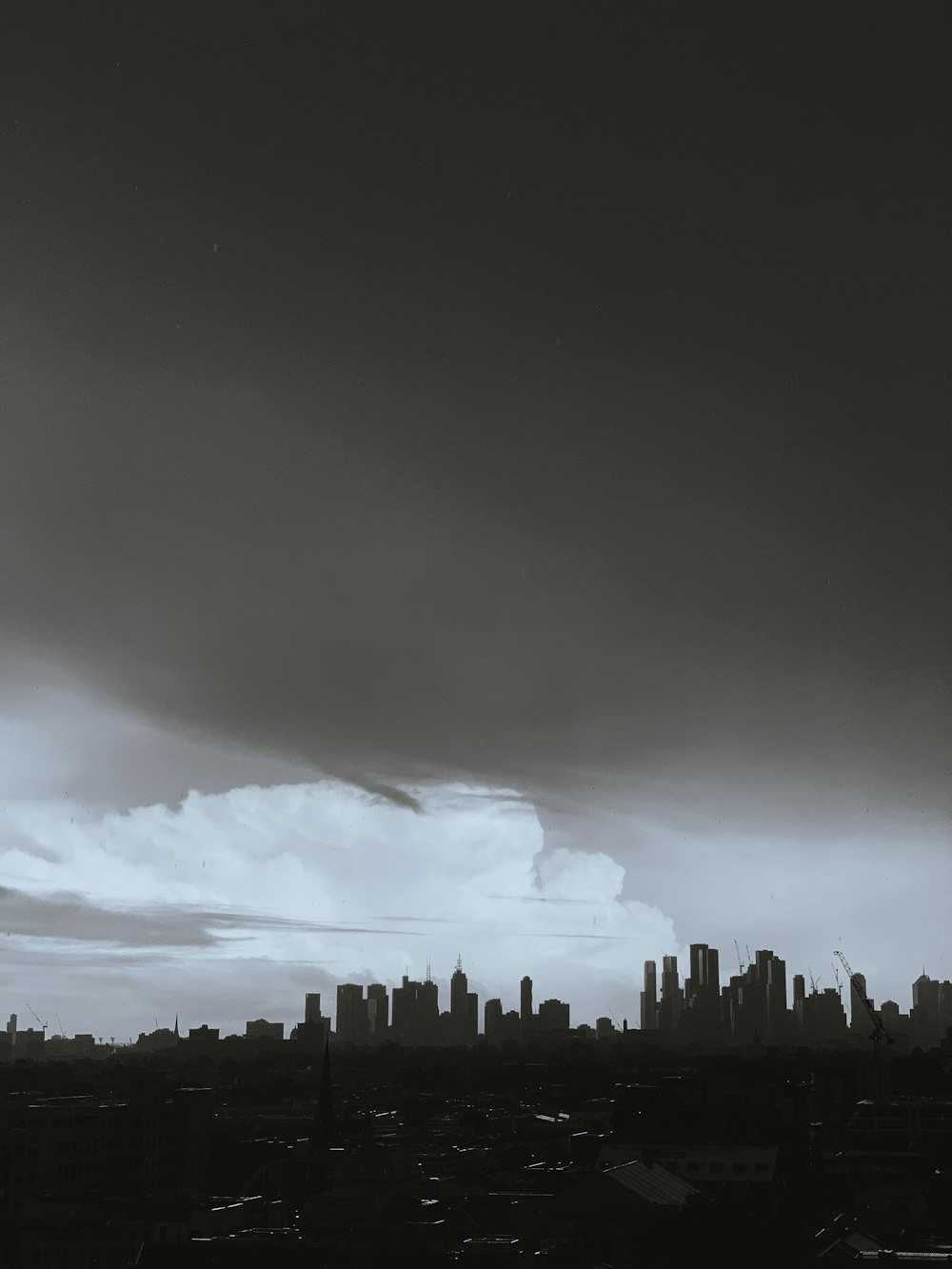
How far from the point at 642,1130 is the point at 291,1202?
15135 mm

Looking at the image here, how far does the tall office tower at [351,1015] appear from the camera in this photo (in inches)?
7347

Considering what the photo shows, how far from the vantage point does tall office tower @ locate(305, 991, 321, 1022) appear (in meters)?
191

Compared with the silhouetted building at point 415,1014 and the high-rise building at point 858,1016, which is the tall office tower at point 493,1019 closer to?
the silhouetted building at point 415,1014

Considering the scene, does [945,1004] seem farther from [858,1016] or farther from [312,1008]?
[312,1008]

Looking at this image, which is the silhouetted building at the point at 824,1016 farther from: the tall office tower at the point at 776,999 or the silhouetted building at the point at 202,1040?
the silhouetted building at the point at 202,1040

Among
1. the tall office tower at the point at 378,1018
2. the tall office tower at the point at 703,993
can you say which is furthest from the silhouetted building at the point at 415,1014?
the tall office tower at the point at 703,993

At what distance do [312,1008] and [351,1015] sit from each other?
5501 millimetres

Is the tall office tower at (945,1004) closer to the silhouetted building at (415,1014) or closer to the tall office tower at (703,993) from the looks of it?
the tall office tower at (703,993)

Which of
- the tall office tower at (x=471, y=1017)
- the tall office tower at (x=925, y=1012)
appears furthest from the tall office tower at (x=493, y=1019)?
the tall office tower at (x=925, y=1012)

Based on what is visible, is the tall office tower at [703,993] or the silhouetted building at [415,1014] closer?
the tall office tower at [703,993]

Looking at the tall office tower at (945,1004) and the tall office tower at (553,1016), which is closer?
the tall office tower at (945,1004)

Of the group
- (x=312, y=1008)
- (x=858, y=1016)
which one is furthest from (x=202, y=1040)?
(x=858, y=1016)

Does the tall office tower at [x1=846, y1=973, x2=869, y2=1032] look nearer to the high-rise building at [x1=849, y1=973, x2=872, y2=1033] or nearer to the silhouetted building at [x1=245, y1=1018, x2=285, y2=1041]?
the high-rise building at [x1=849, y1=973, x2=872, y2=1033]

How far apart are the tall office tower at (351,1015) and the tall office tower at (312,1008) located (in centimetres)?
308
